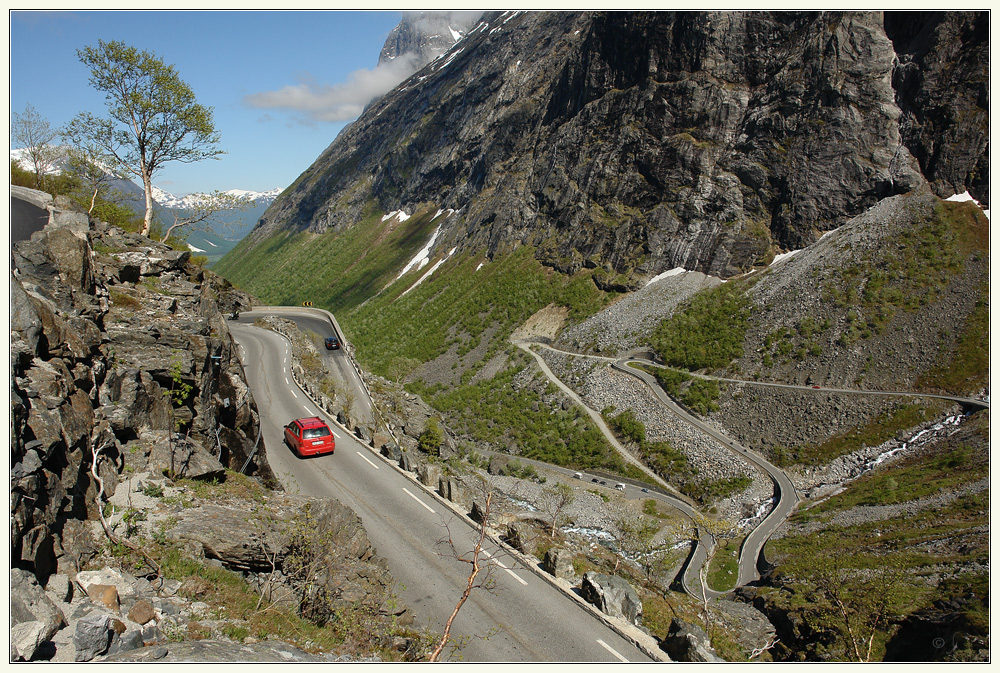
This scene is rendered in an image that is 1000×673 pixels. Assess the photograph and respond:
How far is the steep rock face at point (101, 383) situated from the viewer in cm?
809

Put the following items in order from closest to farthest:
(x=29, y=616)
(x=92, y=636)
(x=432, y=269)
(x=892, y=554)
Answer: (x=29, y=616) < (x=92, y=636) < (x=892, y=554) < (x=432, y=269)

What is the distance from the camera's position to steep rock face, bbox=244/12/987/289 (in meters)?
44.6

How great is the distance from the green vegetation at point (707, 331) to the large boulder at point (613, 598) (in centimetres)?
3162

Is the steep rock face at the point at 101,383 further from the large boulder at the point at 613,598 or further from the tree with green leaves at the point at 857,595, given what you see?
the tree with green leaves at the point at 857,595

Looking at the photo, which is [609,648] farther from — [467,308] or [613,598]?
[467,308]

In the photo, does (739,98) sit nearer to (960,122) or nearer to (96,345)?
(960,122)

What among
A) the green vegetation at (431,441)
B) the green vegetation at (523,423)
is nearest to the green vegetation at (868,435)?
the green vegetation at (523,423)

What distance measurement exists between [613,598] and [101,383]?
12.7 metres

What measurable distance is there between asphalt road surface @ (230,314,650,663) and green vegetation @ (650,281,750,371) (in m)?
29.2

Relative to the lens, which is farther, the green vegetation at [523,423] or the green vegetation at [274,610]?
the green vegetation at [523,423]

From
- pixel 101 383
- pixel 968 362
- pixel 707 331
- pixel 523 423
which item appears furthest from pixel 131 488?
pixel 968 362

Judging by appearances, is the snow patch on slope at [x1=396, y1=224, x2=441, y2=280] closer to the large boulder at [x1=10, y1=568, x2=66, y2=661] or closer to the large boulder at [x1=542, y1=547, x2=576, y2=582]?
the large boulder at [x1=542, y1=547, x2=576, y2=582]

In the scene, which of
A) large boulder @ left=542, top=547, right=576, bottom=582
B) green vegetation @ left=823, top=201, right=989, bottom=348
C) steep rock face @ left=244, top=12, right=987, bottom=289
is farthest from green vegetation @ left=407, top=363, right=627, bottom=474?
large boulder @ left=542, top=547, right=576, bottom=582

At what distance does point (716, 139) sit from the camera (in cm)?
5375
